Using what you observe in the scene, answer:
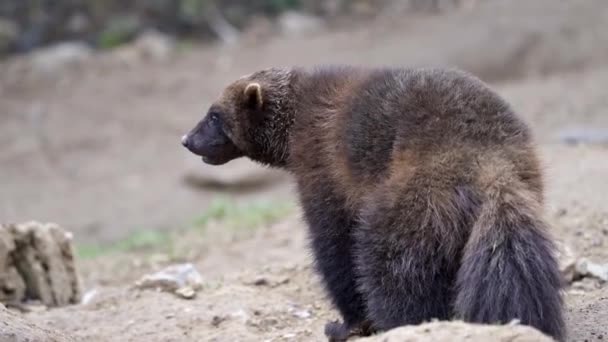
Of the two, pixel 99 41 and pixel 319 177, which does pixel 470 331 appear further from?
pixel 99 41

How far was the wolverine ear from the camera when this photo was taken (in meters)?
5.44

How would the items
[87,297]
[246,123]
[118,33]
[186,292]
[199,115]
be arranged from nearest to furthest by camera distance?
[246,123]
[186,292]
[87,297]
[199,115]
[118,33]

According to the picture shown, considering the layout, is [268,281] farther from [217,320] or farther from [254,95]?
[254,95]

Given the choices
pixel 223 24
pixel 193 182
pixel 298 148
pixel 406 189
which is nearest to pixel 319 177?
pixel 298 148

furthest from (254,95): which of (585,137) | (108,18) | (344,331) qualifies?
(108,18)

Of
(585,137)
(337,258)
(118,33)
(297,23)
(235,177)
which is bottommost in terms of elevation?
(337,258)

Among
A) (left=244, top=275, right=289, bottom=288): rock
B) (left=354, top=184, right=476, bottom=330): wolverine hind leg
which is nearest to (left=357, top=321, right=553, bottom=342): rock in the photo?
(left=354, top=184, right=476, bottom=330): wolverine hind leg

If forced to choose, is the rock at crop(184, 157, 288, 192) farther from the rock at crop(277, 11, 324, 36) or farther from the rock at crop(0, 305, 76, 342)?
the rock at crop(0, 305, 76, 342)

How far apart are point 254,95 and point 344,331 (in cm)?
151

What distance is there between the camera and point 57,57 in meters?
17.7

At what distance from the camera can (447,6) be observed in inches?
698

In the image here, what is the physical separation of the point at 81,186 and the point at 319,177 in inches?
411

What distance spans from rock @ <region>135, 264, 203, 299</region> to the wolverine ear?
5.04 ft

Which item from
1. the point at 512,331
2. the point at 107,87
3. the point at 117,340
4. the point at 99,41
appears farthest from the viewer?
the point at 99,41
